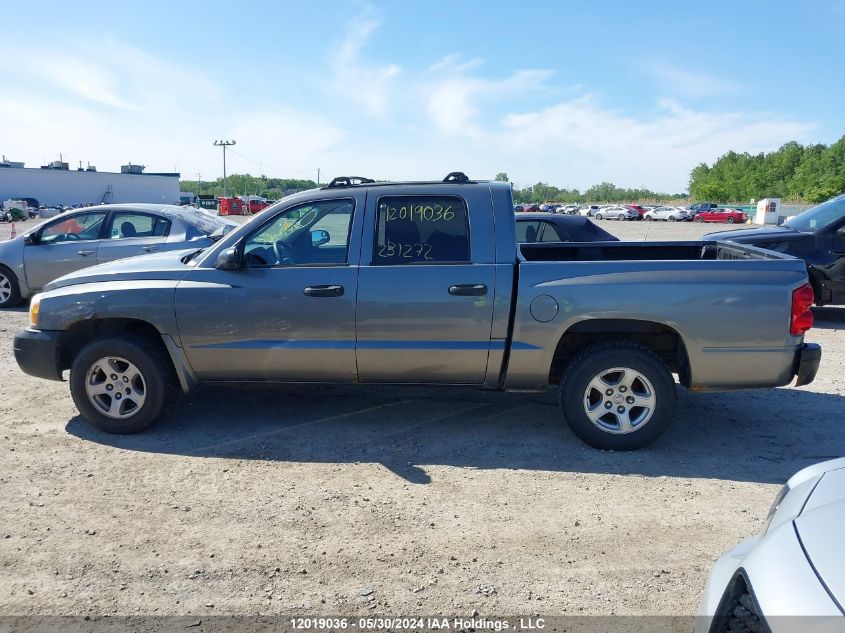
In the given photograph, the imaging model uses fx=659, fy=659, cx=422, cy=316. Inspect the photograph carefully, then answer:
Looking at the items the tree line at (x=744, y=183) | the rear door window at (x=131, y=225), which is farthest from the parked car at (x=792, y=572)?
the tree line at (x=744, y=183)

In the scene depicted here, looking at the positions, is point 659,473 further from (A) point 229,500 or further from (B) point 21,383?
(B) point 21,383

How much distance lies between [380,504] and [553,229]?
570 centimetres

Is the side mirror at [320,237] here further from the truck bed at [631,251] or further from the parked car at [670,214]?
the parked car at [670,214]

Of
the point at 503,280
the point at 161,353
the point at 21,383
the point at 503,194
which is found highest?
the point at 503,194

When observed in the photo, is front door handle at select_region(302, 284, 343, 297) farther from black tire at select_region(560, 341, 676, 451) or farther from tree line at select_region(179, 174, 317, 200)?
tree line at select_region(179, 174, 317, 200)

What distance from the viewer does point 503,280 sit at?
467cm

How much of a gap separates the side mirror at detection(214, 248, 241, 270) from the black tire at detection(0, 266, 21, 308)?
7.22m

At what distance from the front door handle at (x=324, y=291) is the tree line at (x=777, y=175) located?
84.7 m

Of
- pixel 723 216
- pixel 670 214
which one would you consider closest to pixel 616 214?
pixel 670 214

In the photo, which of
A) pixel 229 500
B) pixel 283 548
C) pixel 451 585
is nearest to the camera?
pixel 451 585

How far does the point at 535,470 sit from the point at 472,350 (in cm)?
93

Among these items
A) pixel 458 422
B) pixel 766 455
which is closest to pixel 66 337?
pixel 458 422

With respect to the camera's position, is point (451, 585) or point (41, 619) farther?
point (451, 585)

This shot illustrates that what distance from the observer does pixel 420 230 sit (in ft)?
16.1
